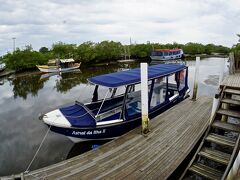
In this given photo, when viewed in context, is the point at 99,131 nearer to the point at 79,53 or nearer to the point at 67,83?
the point at 67,83

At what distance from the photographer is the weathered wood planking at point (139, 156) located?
5.32m

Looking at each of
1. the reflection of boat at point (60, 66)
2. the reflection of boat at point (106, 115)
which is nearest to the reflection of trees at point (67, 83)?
the reflection of boat at point (60, 66)

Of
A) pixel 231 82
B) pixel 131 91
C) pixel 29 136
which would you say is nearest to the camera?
pixel 231 82

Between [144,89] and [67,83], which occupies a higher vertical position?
[144,89]

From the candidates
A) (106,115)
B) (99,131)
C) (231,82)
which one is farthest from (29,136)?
(231,82)

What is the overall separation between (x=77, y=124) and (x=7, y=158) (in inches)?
137

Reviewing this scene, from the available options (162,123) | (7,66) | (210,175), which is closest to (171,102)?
(162,123)

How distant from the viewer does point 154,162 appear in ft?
18.9

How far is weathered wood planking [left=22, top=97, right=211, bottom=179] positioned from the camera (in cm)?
Answer: 532

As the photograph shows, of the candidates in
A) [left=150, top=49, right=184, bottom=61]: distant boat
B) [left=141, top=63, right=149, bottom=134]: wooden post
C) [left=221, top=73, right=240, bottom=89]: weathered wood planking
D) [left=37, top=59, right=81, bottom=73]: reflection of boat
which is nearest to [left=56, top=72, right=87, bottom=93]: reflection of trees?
[left=37, top=59, right=81, bottom=73]: reflection of boat

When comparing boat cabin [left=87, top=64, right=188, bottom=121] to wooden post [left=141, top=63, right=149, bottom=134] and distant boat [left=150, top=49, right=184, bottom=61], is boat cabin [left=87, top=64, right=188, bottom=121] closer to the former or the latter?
wooden post [left=141, top=63, right=149, bottom=134]

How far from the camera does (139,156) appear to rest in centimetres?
607

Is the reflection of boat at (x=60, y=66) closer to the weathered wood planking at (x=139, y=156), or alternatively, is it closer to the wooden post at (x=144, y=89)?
the weathered wood planking at (x=139, y=156)

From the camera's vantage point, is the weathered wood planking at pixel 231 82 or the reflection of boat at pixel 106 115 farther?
the reflection of boat at pixel 106 115
